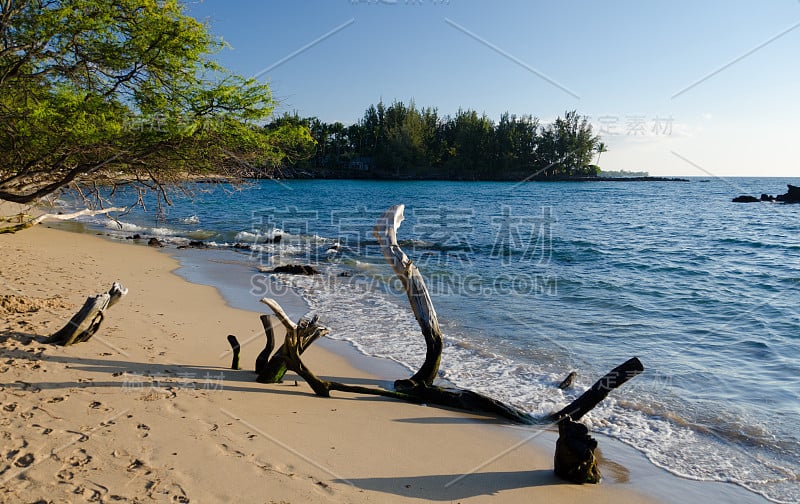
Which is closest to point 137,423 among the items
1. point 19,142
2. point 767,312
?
point 19,142

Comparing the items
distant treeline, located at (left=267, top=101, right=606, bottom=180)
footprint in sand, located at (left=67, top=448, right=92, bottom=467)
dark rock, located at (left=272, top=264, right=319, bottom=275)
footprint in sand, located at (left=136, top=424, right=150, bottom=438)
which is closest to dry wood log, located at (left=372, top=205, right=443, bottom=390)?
footprint in sand, located at (left=136, top=424, right=150, bottom=438)

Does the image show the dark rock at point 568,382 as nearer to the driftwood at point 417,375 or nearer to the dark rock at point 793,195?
the driftwood at point 417,375

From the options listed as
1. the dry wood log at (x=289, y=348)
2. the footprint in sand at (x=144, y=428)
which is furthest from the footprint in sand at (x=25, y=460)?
the dry wood log at (x=289, y=348)

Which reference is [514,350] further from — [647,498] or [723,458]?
[647,498]

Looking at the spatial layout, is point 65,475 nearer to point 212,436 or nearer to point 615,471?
point 212,436

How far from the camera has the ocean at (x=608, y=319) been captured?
6457mm

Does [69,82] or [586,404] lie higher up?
[69,82]

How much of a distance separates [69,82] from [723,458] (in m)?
9.76

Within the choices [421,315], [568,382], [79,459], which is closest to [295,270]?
[421,315]

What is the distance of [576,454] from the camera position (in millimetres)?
4738

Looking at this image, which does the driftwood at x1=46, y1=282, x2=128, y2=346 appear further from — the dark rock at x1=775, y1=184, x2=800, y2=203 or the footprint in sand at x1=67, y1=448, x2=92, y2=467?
the dark rock at x1=775, y1=184, x2=800, y2=203

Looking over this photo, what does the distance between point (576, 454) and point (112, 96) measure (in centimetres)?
743

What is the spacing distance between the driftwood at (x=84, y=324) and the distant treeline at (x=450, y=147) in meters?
109

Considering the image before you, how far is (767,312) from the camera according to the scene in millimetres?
12883
